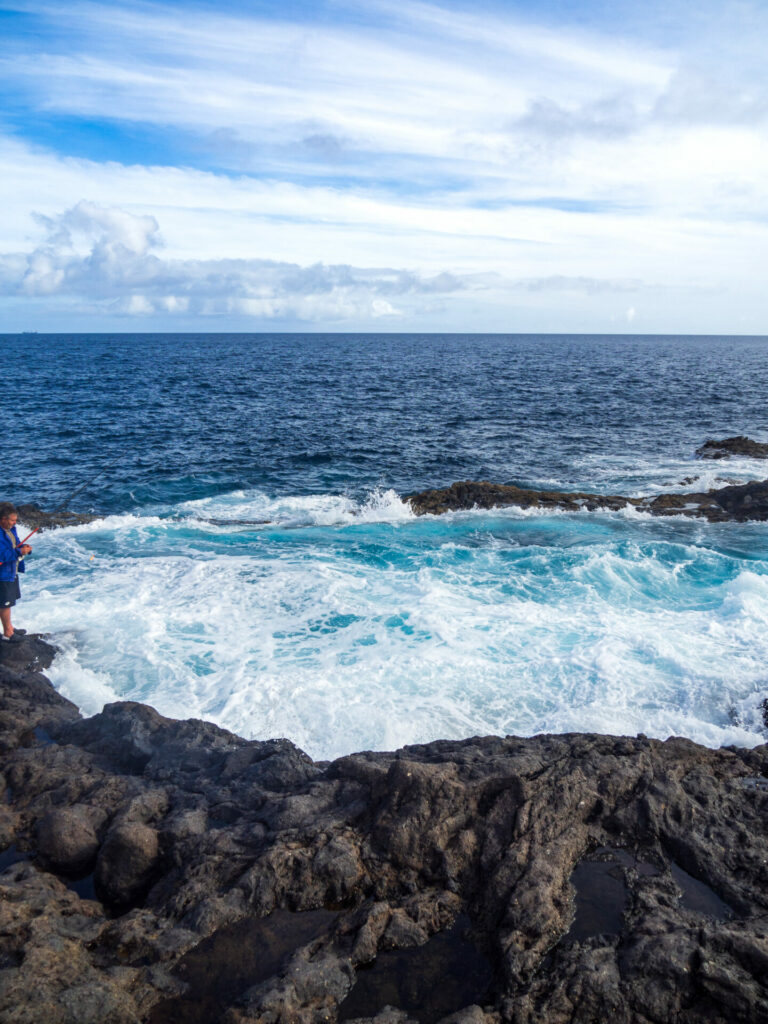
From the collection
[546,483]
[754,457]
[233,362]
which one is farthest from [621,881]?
[233,362]

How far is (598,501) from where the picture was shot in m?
20.1

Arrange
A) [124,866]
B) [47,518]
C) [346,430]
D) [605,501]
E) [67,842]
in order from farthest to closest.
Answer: [346,430]
[605,501]
[47,518]
[67,842]
[124,866]

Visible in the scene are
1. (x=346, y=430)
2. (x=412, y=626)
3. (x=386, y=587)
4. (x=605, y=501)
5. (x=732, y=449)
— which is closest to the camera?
(x=412, y=626)

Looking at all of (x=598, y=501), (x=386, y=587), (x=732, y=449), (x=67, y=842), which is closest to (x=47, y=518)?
(x=386, y=587)

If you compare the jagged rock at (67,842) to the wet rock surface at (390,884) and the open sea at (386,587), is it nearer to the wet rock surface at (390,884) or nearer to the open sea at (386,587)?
the wet rock surface at (390,884)

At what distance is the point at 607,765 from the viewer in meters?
6.59

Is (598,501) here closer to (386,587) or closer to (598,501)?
(598,501)

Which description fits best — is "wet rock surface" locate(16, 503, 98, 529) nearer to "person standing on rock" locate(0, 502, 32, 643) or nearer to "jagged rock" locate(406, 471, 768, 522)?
"person standing on rock" locate(0, 502, 32, 643)

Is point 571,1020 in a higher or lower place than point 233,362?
lower

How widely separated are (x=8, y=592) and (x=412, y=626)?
7.17m

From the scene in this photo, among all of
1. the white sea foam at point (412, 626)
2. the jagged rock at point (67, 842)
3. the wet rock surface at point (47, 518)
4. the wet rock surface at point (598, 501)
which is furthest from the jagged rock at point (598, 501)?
the jagged rock at point (67, 842)

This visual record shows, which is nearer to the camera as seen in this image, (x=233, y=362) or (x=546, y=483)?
(x=546, y=483)

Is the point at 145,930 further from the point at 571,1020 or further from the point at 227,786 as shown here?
the point at 571,1020

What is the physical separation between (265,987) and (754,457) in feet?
93.1
